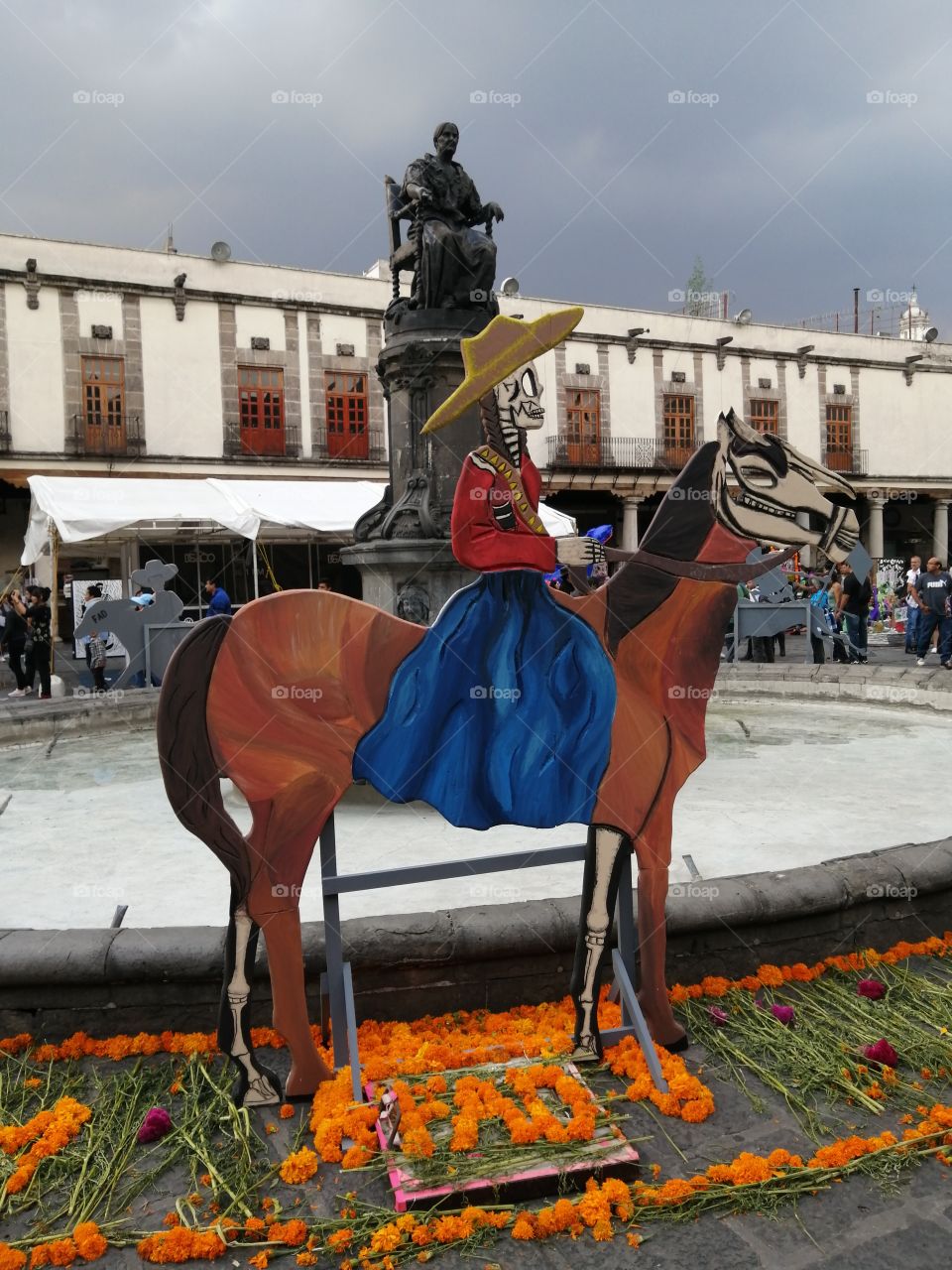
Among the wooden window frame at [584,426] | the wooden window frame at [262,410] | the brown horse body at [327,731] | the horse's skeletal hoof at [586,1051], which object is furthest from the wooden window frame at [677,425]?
the horse's skeletal hoof at [586,1051]

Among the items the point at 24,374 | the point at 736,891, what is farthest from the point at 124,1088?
the point at 24,374

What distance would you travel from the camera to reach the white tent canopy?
568 inches

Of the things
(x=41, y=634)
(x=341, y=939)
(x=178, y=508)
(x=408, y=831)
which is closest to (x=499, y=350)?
(x=341, y=939)

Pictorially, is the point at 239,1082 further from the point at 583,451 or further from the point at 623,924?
the point at 583,451

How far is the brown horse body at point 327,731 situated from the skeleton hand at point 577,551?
0.15 metres

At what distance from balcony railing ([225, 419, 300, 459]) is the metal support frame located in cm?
2340

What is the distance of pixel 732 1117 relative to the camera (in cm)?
284

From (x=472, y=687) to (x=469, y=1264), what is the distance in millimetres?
1593

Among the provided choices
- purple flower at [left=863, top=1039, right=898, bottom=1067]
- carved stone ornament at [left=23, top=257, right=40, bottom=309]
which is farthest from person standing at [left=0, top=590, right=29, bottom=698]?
carved stone ornament at [left=23, top=257, right=40, bottom=309]

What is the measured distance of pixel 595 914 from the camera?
322 centimetres

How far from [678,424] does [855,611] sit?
1920 cm

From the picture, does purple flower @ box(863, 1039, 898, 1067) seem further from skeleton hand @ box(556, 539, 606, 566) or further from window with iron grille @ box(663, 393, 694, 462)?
window with iron grille @ box(663, 393, 694, 462)

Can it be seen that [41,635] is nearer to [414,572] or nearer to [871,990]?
[414,572]

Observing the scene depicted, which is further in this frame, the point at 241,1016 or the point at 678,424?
the point at 678,424
